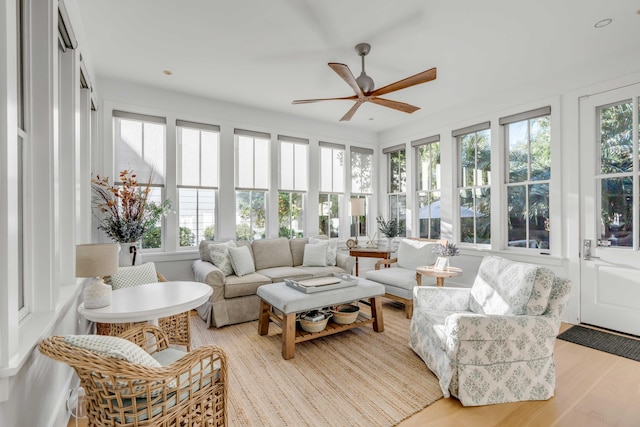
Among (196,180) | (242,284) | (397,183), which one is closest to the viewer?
(242,284)

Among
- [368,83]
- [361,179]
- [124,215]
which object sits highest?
[368,83]

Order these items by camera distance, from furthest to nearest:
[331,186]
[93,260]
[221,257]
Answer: [331,186] < [221,257] < [93,260]

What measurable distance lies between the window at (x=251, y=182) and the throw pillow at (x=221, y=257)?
82cm

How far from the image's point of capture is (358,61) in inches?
135

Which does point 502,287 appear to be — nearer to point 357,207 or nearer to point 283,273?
point 283,273

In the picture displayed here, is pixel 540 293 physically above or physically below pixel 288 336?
above

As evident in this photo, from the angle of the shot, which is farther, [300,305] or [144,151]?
[144,151]

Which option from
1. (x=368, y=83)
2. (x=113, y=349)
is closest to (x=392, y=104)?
(x=368, y=83)

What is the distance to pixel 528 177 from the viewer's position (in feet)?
13.6

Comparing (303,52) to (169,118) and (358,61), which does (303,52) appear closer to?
(358,61)

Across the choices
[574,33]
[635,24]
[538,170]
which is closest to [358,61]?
[574,33]

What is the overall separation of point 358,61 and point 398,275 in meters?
2.63

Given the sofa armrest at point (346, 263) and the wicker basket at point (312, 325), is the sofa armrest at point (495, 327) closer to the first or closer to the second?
the wicker basket at point (312, 325)

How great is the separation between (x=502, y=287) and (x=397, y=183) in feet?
12.8
